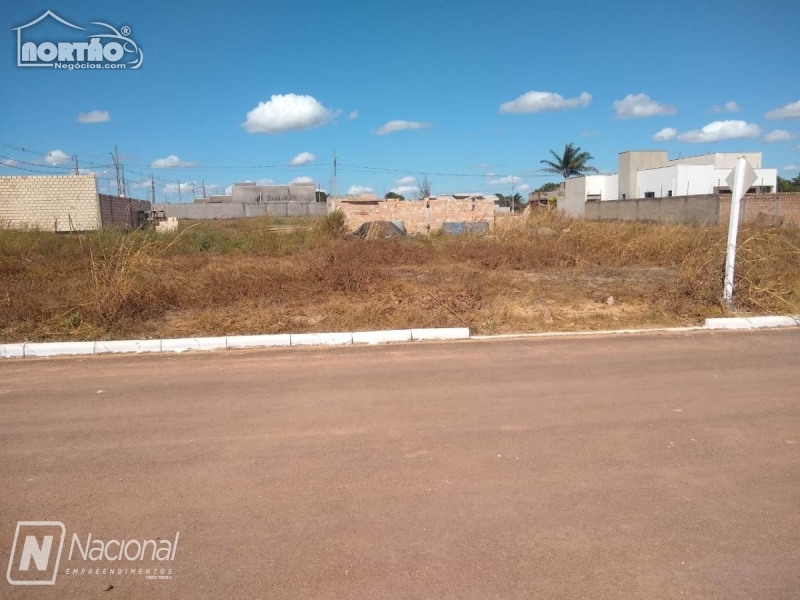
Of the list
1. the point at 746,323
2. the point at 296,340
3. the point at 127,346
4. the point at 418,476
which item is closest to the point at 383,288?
the point at 296,340

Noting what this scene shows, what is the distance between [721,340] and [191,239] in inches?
617

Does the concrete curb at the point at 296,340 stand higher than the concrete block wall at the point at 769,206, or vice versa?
the concrete block wall at the point at 769,206

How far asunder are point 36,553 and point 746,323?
8.92 metres

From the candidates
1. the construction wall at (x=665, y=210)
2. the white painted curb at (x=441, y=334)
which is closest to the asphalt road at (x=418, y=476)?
the white painted curb at (x=441, y=334)

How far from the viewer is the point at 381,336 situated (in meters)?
7.58

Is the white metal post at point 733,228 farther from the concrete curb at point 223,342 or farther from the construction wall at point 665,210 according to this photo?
the construction wall at point 665,210

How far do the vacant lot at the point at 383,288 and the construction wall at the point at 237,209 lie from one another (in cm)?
2916

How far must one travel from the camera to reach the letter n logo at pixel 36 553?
2.80m

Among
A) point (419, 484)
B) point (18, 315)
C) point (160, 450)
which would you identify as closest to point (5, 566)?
point (160, 450)

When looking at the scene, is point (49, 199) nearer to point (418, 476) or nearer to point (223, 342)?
point (223, 342)

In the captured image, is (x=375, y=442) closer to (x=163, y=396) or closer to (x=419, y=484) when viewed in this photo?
(x=419, y=484)

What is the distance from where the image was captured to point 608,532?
3086 mm

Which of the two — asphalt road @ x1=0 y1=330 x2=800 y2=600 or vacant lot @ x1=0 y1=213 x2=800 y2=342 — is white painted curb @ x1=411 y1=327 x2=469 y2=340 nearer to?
vacant lot @ x1=0 y1=213 x2=800 y2=342

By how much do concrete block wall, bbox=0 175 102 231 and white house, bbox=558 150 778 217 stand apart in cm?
2701
